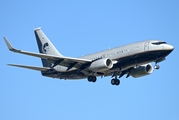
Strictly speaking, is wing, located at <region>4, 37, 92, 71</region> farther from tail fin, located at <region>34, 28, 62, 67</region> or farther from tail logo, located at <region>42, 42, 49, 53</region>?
tail logo, located at <region>42, 42, 49, 53</region>

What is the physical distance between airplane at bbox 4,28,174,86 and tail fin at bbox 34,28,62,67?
6.86ft

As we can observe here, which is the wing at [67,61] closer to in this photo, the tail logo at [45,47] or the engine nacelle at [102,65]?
the engine nacelle at [102,65]

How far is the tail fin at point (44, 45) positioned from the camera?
72.4 metres

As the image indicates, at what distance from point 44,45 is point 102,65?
15.2m

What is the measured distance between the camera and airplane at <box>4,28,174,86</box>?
60.6m

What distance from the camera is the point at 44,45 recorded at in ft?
243

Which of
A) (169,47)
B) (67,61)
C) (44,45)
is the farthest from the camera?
(44,45)

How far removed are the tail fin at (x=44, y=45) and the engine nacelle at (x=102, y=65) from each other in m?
10.9

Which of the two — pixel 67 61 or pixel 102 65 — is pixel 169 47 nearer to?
pixel 102 65

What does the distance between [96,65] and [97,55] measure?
2653 millimetres

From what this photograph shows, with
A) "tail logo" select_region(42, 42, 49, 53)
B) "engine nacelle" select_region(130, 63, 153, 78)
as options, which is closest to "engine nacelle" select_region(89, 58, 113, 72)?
"engine nacelle" select_region(130, 63, 153, 78)

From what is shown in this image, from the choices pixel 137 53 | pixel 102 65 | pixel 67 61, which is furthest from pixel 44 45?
pixel 137 53

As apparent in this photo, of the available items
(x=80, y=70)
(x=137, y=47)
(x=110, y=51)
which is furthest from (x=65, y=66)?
(x=137, y=47)

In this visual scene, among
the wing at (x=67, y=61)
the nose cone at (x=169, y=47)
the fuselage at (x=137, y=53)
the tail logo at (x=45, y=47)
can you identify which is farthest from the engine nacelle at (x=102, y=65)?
the tail logo at (x=45, y=47)
